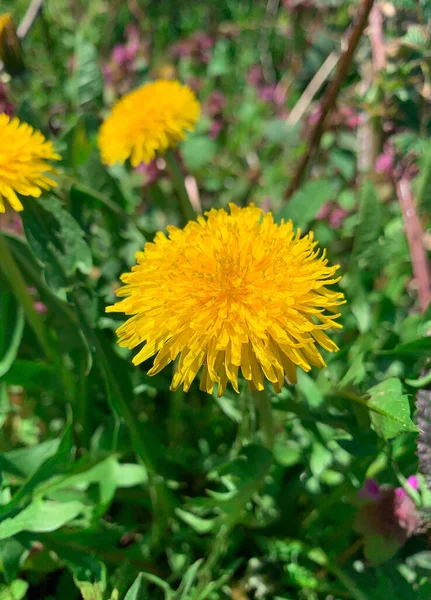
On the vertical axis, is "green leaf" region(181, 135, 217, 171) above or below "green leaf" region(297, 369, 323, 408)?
above

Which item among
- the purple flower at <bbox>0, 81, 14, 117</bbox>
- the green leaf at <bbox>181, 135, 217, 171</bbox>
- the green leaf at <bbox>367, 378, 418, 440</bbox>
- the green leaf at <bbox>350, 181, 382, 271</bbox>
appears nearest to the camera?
the green leaf at <bbox>367, 378, 418, 440</bbox>

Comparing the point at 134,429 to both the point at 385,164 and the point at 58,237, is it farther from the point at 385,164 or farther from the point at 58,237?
the point at 385,164

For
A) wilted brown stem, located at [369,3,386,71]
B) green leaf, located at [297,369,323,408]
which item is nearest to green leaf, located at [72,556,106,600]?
green leaf, located at [297,369,323,408]

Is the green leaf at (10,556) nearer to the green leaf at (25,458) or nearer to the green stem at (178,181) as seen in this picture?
the green leaf at (25,458)

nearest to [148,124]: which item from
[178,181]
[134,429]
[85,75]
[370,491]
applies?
[178,181]

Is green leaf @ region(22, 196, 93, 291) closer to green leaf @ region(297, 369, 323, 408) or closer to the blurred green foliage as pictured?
the blurred green foliage

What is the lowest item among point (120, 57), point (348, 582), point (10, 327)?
point (348, 582)
